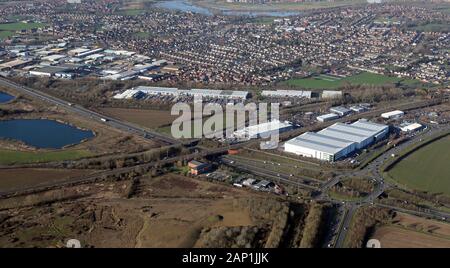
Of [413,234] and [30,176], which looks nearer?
[413,234]

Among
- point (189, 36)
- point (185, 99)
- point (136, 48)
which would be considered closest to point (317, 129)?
point (185, 99)

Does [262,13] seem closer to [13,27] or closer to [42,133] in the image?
[13,27]

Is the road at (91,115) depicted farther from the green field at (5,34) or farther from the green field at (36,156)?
the green field at (5,34)

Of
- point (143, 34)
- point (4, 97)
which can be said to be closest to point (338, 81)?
point (4, 97)

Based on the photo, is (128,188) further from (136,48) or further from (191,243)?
(136,48)

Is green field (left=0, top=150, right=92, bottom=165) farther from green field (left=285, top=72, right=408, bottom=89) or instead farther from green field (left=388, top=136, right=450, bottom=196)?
green field (left=285, top=72, right=408, bottom=89)
